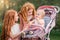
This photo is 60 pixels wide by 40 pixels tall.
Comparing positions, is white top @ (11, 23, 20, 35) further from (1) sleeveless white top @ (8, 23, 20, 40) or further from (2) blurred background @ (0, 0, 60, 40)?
(2) blurred background @ (0, 0, 60, 40)

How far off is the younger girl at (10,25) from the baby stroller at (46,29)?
13 cm

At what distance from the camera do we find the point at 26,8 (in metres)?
3.01

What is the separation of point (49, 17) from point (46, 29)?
0.13m

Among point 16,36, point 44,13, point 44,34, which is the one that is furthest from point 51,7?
point 16,36

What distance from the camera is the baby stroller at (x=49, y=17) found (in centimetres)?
296

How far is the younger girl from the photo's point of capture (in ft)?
9.91

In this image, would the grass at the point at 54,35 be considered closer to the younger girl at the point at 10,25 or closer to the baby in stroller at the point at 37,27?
the baby in stroller at the point at 37,27

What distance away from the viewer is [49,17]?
297 cm

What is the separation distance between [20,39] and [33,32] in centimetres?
16

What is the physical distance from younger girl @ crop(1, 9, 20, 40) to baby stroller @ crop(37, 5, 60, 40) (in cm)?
29

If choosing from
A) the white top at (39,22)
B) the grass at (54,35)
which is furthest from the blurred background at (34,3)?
the white top at (39,22)

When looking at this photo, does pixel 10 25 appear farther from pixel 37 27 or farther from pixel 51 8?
pixel 51 8

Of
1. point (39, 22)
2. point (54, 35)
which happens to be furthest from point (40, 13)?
point (54, 35)

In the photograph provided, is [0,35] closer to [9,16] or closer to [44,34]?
[9,16]
